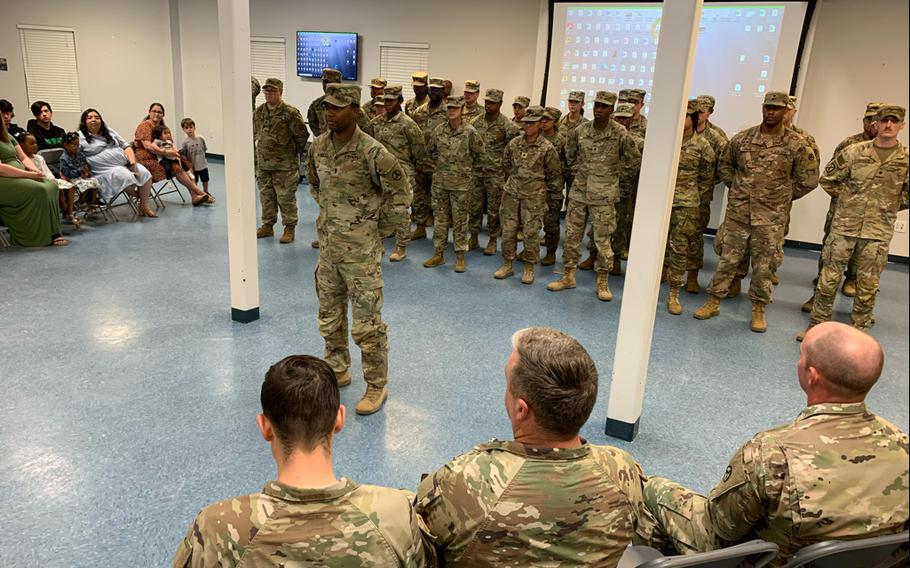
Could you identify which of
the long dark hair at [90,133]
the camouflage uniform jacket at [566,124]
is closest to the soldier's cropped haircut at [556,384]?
the camouflage uniform jacket at [566,124]

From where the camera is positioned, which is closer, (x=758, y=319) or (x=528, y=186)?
(x=758, y=319)

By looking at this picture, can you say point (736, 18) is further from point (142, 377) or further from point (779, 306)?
point (142, 377)

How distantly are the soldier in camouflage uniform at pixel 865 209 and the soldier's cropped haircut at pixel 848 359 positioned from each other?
3.57 m

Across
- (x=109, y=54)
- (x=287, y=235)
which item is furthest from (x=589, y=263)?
(x=109, y=54)

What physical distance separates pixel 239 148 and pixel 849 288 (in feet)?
17.9

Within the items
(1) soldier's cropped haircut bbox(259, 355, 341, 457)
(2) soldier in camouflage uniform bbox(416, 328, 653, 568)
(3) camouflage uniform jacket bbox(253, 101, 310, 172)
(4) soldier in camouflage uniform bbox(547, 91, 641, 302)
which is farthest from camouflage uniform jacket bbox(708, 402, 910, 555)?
(3) camouflage uniform jacket bbox(253, 101, 310, 172)

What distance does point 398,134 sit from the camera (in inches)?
261

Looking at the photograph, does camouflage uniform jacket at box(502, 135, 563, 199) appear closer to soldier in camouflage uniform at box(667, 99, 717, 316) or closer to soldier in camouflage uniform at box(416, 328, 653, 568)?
soldier in camouflage uniform at box(667, 99, 717, 316)

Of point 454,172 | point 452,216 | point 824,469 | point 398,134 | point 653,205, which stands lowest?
point 452,216

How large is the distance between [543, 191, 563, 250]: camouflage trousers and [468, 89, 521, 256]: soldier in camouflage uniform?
61 centimetres

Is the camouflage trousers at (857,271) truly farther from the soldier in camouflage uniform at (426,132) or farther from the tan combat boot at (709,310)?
the soldier in camouflage uniform at (426,132)

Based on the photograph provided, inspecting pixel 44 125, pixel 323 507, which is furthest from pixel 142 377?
pixel 44 125

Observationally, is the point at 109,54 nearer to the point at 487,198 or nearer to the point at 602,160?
the point at 487,198

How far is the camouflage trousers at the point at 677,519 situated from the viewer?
186 centimetres
